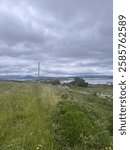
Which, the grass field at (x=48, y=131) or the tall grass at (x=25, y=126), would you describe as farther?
the grass field at (x=48, y=131)

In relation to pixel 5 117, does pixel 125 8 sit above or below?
above

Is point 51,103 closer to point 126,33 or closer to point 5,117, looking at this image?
point 5,117

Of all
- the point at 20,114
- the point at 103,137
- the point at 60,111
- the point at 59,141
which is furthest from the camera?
the point at 60,111

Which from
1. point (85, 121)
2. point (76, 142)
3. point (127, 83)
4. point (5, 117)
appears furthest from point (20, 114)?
point (127, 83)

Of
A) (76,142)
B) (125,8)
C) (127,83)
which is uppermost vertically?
(125,8)

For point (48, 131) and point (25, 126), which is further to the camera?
point (25, 126)

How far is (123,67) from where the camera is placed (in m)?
3.62

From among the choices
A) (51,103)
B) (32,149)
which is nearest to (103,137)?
(32,149)

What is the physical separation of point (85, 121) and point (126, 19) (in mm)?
5167

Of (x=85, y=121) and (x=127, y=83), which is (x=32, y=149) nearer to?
(x=85, y=121)

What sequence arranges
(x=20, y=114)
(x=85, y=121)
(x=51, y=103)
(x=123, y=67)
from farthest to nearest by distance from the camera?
(x=51, y=103) < (x=20, y=114) < (x=85, y=121) < (x=123, y=67)

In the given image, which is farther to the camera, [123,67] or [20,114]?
[20,114]

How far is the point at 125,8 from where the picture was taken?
365 centimetres

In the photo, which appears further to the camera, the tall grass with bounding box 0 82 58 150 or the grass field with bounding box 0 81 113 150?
the grass field with bounding box 0 81 113 150
